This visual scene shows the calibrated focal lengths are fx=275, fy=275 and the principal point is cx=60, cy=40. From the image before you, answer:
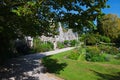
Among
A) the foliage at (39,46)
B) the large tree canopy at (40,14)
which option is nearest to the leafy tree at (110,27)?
the foliage at (39,46)

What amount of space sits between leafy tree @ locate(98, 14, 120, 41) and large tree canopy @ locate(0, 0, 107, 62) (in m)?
55.1

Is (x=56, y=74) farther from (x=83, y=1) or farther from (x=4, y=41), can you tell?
(x=83, y=1)

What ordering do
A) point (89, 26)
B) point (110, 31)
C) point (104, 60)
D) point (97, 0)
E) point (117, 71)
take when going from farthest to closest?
1. point (110, 31)
2. point (104, 60)
3. point (117, 71)
4. point (89, 26)
5. point (97, 0)

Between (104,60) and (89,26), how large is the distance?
50.4 feet

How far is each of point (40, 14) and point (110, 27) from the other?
5796 centimetres

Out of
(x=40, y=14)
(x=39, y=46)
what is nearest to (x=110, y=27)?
(x=39, y=46)

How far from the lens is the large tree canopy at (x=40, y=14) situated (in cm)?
1050

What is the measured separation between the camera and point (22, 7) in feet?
33.7

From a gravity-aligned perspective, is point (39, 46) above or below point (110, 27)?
below

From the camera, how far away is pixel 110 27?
68500mm

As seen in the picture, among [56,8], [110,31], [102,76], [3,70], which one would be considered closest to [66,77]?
[102,76]

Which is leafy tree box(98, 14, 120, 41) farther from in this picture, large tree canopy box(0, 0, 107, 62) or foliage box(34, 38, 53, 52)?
large tree canopy box(0, 0, 107, 62)

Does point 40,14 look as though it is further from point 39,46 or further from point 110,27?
point 110,27

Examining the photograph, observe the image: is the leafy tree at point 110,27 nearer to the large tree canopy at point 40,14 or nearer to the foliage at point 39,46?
the foliage at point 39,46
